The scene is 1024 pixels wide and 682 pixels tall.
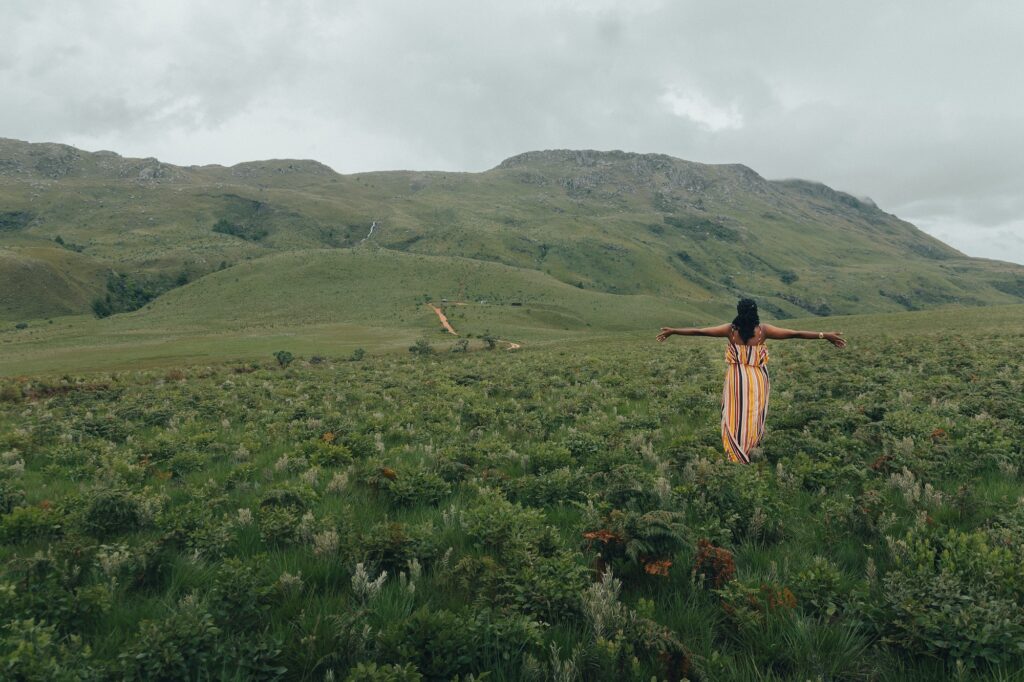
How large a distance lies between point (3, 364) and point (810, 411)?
6898cm

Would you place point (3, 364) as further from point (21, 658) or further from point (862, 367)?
point (862, 367)

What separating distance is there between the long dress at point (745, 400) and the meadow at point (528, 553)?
1.36ft

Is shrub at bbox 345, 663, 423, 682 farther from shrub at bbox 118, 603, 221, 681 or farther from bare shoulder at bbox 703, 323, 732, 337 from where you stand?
bare shoulder at bbox 703, 323, 732, 337

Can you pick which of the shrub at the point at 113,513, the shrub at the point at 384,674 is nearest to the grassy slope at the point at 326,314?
the shrub at the point at 113,513

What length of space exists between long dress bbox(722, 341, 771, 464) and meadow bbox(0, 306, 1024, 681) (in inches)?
16.3

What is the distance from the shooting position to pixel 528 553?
4.88 m

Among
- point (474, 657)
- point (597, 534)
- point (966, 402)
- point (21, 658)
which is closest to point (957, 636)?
point (597, 534)

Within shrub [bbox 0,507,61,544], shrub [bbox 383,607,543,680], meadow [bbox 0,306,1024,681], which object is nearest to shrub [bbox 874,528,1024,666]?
meadow [bbox 0,306,1024,681]

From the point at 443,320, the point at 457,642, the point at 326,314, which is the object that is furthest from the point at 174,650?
the point at 326,314

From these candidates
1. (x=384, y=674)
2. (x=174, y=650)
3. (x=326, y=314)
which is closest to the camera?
(x=384, y=674)

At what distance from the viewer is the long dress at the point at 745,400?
8.45 metres

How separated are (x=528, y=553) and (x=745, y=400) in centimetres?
528

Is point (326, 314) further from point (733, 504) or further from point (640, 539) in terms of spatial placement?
point (640, 539)

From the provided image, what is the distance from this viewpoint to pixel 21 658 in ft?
10.8
